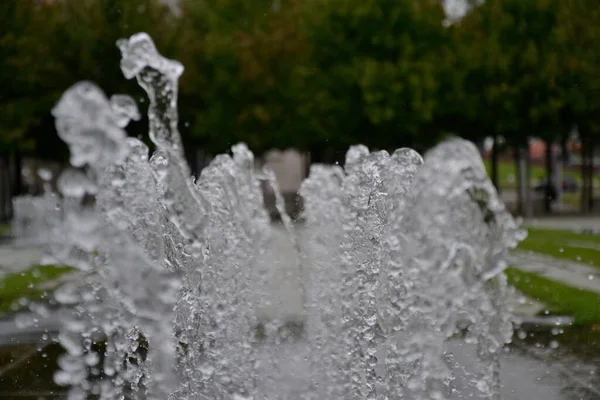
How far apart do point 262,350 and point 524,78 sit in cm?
A: 2177

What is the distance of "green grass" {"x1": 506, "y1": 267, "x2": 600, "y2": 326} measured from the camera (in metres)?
8.59

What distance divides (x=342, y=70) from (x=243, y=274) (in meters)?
21.1

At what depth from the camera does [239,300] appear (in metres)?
7.84

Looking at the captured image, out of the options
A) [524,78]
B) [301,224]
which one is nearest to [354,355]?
[301,224]

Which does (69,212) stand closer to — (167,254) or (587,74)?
(167,254)

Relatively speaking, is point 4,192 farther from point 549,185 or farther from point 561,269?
point 561,269

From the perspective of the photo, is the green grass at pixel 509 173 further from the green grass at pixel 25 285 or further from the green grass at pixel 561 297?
the green grass at pixel 561 297

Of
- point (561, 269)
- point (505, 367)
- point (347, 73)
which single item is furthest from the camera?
point (347, 73)

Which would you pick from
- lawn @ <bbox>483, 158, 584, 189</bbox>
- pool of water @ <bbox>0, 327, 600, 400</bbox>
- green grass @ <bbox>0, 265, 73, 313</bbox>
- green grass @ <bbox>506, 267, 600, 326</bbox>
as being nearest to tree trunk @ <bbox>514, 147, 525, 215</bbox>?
Answer: green grass @ <bbox>506, 267, 600, 326</bbox>

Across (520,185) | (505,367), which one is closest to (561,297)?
(505,367)

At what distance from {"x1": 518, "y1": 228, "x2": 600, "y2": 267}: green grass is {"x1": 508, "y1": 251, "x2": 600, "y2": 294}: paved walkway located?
0.28 m

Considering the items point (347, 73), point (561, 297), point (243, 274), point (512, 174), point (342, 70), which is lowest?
point (561, 297)

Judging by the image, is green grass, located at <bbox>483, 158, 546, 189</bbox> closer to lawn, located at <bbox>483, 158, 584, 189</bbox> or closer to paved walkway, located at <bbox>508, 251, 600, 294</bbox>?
lawn, located at <bbox>483, 158, 584, 189</bbox>

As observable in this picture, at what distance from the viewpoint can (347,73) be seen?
28.7m
